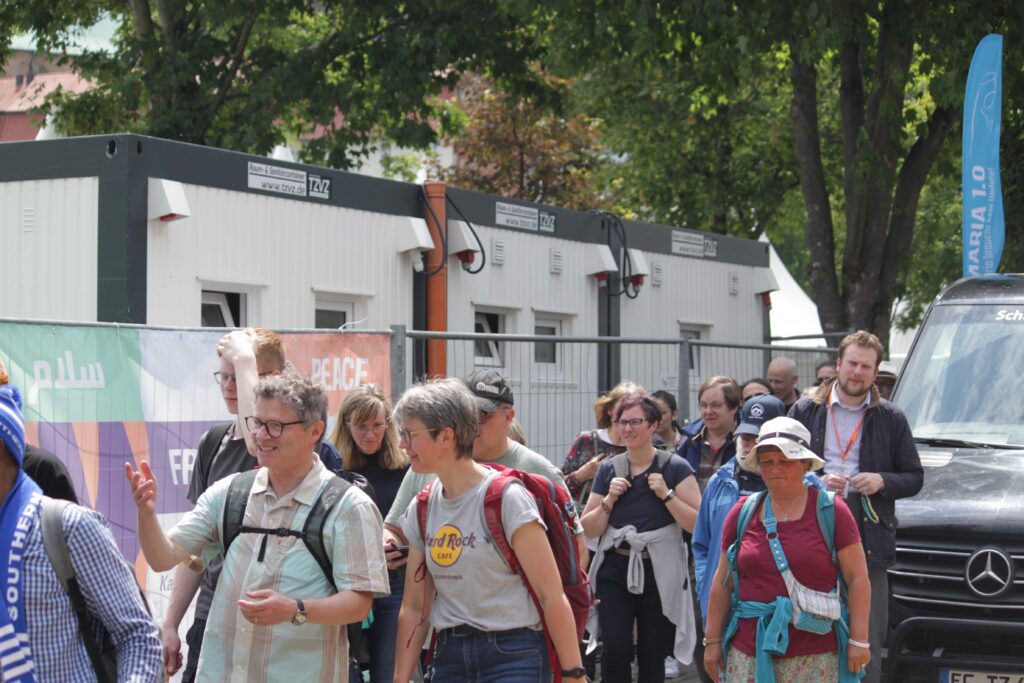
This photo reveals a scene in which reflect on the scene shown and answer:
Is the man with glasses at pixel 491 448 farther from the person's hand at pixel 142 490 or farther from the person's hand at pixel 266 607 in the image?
the person's hand at pixel 142 490

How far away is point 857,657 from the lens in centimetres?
578

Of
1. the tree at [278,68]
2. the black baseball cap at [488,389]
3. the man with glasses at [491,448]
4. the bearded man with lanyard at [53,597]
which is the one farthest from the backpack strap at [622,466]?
the tree at [278,68]

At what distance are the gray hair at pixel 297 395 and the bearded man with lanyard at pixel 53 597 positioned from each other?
941mm

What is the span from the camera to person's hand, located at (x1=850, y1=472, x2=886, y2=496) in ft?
22.7

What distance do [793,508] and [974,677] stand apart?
1.64 m

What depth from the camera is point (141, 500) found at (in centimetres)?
399

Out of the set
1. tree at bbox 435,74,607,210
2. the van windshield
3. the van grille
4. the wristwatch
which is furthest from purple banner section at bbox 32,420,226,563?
tree at bbox 435,74,607,210

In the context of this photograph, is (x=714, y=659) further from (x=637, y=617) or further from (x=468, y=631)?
(x=468, y=631)

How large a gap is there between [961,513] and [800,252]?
5210 cm

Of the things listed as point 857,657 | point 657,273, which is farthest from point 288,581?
point 657,273

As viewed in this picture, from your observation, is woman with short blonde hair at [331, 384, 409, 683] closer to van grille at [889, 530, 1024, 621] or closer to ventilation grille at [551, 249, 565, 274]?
van grille at [889, 530, 1024, 621]

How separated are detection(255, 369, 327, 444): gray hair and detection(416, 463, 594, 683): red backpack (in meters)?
0.69

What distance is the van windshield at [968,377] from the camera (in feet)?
26.3

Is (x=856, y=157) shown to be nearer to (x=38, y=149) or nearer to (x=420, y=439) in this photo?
(x=38, y=149)
